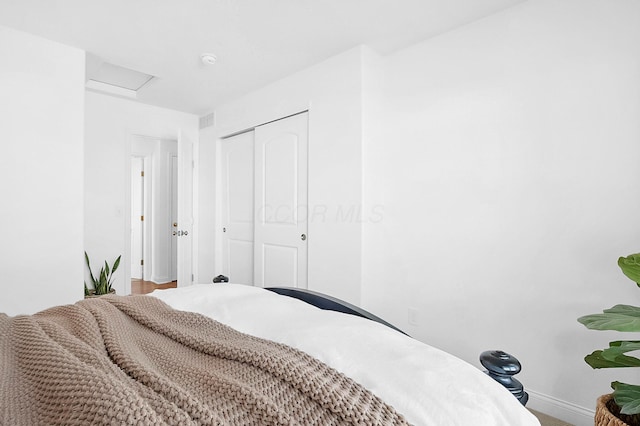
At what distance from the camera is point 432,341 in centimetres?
243

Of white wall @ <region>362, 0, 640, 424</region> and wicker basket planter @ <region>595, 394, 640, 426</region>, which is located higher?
white wall @ <region>362, 0, 640, 424</region>

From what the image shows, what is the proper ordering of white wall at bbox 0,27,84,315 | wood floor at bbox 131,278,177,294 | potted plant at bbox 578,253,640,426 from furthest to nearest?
wood floor at bbox 131,278,177,294
white wall at bbox 0,27,84,315
potted plant at bbox 578,253,640,426

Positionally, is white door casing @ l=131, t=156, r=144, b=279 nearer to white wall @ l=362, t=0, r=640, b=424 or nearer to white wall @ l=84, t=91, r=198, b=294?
white wall @ l=84, t=91, r=198, b=294

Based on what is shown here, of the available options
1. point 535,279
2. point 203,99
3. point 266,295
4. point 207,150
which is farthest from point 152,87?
point 535,279

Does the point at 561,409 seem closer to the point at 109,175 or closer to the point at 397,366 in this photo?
the point at 397,366

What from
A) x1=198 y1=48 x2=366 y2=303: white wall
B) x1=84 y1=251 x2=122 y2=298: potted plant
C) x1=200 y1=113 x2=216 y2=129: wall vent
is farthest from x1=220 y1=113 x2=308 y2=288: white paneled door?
x1=84 y1=251 x2=122 y2=298: potted plant

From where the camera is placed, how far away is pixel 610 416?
4.21ft

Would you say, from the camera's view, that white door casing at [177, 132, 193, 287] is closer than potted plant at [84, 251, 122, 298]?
No

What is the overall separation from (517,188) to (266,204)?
7.24 feet

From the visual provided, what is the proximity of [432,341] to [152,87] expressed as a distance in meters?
3.53

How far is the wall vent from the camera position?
414cm

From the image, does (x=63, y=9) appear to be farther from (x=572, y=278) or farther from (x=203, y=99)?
(x=572, y=278)

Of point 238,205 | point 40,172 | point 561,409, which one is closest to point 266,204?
point 238,205

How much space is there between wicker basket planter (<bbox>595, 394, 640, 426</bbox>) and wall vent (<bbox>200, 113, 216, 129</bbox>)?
162 inches
